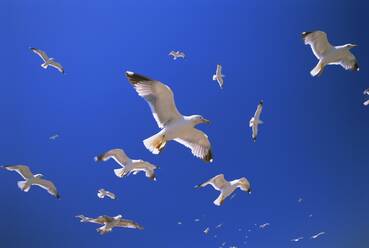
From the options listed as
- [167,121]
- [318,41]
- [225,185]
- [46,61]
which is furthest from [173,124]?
[46,61]

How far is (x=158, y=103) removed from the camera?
20.6 ft

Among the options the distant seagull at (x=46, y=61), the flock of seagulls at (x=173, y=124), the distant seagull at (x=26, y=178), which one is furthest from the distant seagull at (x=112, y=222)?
the distant seagull at (x=46, y=61)

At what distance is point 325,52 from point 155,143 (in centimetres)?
364

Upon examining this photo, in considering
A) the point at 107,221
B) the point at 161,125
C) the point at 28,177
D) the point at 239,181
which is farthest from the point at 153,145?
the point at 28,177

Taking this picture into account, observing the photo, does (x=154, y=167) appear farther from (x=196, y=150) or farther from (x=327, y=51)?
(x=327, y=51)

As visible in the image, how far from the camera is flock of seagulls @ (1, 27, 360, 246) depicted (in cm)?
611

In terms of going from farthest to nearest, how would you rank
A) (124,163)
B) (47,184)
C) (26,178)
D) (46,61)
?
(46,61) < (47,184) < (26,178) < (124,163)

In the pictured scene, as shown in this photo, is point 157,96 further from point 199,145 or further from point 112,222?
point 112,222

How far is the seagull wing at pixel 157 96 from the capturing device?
5949 millimetres

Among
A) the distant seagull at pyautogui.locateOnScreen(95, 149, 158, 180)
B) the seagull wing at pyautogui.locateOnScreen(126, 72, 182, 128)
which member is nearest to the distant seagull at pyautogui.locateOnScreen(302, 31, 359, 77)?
the seagull wing at pyautogui.locateOnScreen(126, 72, 182, 128)

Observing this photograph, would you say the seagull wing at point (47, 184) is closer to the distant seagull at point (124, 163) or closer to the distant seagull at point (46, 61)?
the distant seagull at point (124, 163)

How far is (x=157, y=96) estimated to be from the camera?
6.15 m

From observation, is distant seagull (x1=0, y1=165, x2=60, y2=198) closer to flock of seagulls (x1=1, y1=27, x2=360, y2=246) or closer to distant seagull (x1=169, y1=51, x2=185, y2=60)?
flock of seagulls (x1=1, y1=27, x2=360, y2=246)

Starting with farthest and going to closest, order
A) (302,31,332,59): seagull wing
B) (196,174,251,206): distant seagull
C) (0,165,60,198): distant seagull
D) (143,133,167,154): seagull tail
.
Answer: (0,165,60,198): distant seagull < (196,174,251,206): distant seagull < (302,31,332,59): seagull wing < (143,133,167,154): seagull tail
